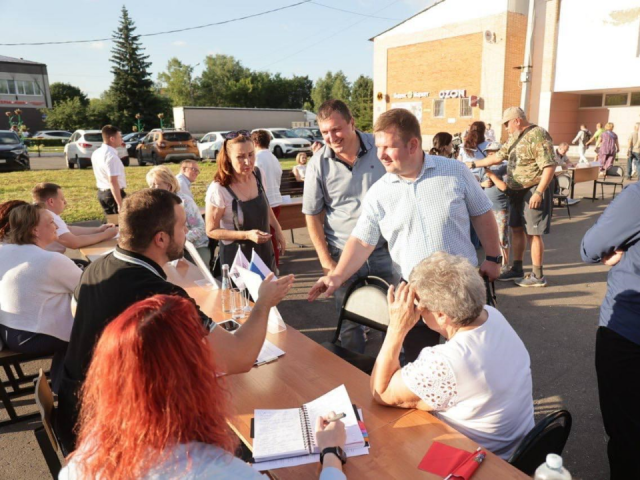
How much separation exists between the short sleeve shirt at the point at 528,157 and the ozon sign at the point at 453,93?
66.0ft

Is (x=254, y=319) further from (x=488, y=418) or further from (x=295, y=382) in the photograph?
(x=488, y=418)

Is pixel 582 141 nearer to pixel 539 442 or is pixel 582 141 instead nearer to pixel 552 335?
pixel 552 335

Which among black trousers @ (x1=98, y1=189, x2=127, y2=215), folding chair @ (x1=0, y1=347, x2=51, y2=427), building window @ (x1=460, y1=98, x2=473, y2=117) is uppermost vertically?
building window @ (x1=460, y1=98, x2=473, y2=117)

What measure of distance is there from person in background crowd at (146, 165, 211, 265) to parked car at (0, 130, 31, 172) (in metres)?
15.3

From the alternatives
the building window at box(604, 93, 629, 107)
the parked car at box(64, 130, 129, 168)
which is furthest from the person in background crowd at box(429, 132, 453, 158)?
the building window at box(604, 93, 629, 107)

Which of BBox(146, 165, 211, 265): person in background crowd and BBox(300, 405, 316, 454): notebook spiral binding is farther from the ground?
BBox(146, 165, 211, 265): person in background crowd

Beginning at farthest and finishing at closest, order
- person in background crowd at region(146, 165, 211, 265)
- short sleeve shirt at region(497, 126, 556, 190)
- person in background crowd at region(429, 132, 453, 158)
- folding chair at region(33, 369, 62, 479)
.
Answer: person in background crowd at region(429, 132, 453, 158) < short sleeve shirt at region(497, 126, 556, 190) < person in background crowd at region(146, 165, 211, 265) < folding chair at region(33, 369, 62, 479)

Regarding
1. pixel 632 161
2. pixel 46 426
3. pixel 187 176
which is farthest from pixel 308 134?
pixel 46 426

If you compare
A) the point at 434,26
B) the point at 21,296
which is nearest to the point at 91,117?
the point at 434,26

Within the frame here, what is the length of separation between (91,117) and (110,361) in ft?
169

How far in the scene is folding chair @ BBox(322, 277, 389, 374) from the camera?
2.77m

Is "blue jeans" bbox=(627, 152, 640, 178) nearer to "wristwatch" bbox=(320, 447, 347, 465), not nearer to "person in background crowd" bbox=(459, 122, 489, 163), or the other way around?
"person in background crowd" bbox=(459, 122, 489, 163)

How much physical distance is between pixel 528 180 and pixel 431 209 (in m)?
3.09

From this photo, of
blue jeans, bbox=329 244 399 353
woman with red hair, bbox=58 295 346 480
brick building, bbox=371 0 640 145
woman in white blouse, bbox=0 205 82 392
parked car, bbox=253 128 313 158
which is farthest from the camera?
parked car, bbox=253 128 313 158
